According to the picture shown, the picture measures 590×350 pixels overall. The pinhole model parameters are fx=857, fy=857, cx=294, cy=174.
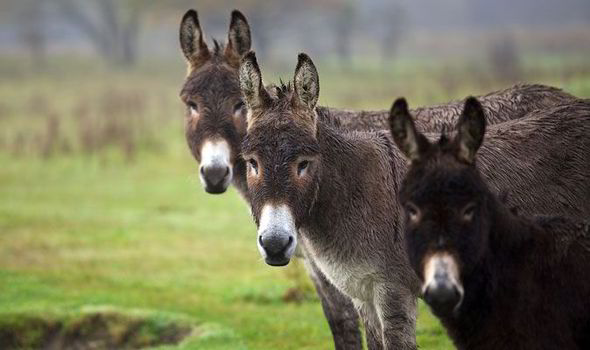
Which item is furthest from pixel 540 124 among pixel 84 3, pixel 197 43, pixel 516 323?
pixel 84 3

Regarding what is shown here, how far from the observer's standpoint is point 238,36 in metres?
8.28

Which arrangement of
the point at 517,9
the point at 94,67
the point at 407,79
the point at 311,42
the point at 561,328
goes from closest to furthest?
the point at 561,328
the point at 407,79
the point at 94,67
the point at 311,42
the point at 517,9

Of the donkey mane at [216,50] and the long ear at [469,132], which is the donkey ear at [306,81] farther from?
the donkey mane at [216,50]

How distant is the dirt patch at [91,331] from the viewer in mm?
10219

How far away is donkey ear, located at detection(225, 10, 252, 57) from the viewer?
8.20 m

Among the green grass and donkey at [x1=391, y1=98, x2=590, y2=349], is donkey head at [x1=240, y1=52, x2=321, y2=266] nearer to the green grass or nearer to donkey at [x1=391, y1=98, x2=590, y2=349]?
donkey at [x1=391, y1=98, x2=590, y2=349]

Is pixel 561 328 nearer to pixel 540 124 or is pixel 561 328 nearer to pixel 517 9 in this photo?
pixel 540 124

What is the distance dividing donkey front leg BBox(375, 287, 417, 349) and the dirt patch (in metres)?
4.52

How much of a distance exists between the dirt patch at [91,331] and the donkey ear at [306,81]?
480cm

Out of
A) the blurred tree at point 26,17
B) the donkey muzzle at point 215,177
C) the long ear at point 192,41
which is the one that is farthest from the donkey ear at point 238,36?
the blurred tree at point 26,17

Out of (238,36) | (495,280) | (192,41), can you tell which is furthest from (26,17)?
(495,280)

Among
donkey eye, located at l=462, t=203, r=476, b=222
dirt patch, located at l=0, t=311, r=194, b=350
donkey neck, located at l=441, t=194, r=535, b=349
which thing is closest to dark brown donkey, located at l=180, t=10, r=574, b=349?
donkey neck, located at l=441, t=194, r=535, b=349

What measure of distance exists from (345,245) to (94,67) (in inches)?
2046

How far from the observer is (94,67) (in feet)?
183
